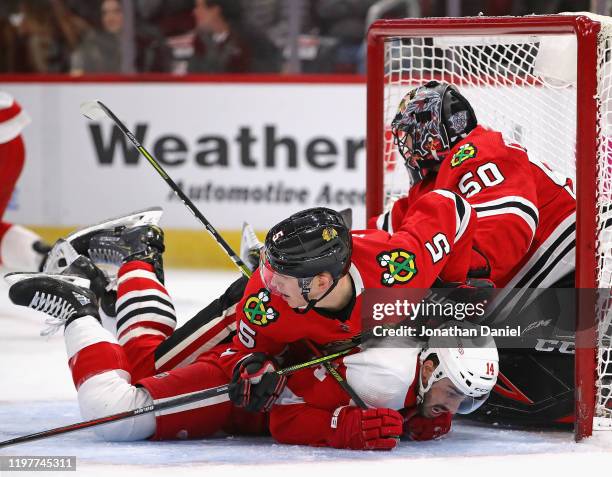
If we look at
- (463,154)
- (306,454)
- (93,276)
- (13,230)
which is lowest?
(13,230)

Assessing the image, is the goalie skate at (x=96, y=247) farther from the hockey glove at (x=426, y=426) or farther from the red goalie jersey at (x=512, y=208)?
the hockey glove at (x=426, y=426)

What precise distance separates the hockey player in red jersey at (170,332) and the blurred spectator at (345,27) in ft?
9.90

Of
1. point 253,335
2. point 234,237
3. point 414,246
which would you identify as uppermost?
point 414,246

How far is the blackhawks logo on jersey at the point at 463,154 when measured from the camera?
132 inches

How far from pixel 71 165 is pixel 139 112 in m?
0.48

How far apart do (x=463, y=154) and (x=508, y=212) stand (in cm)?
23

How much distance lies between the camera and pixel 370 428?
295 centimetres

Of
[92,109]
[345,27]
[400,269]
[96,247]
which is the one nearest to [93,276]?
[96,247]

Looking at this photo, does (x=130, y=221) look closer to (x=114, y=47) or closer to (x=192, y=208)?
(x=192, y=208)

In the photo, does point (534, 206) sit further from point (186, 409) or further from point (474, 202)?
point (186, 409)

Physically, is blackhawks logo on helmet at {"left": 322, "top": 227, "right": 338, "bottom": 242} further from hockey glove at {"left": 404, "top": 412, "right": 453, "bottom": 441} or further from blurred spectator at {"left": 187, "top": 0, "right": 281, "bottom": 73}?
blurred spectator at {"left": 187, "top": 0, "right": 281, "bottom": 73}

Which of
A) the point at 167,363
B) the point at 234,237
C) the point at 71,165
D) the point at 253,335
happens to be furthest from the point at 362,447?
the point at 71,165

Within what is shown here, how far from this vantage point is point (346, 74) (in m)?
6.54

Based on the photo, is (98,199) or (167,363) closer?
(167,363)
